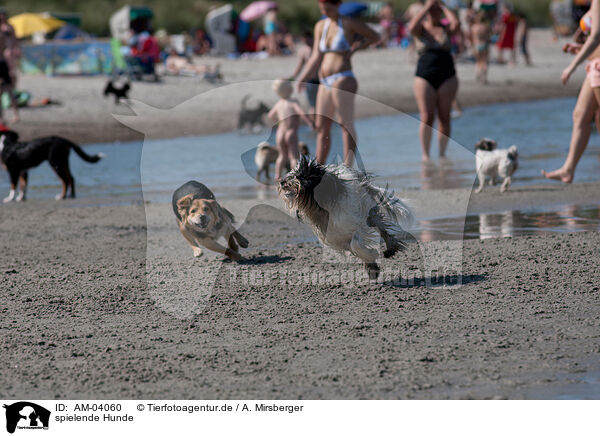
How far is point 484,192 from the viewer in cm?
1103

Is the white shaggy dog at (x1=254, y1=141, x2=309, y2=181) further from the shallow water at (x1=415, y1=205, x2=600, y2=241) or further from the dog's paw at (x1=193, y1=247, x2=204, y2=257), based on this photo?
the dog's paw at (x1=193, y1=247, x2=204, y2=257)

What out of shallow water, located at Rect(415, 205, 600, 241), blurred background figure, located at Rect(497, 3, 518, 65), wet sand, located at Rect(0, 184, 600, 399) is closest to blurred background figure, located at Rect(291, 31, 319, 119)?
shallow water, located at Rect(415, 205, 600, 241)

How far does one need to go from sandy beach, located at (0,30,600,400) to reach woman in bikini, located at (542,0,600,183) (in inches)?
26.4

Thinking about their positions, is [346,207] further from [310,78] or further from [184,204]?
[310,78]

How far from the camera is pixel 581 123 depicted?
9359 millimetres

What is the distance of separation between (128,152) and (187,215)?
11.1 m

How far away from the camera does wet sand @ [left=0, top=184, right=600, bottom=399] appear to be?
4.74 meters

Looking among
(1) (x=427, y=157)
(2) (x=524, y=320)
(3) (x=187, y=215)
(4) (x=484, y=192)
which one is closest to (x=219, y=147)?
(1) (x=427, y=157)

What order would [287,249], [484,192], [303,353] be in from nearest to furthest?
1. [303,353]
2. [287,249]
3. [484,192]

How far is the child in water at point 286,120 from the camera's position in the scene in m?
9.01

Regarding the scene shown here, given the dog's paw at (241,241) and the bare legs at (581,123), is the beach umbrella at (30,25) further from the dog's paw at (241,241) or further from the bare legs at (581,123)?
the dog's paw at (241,241)
